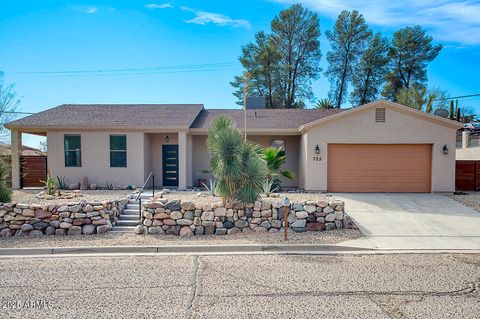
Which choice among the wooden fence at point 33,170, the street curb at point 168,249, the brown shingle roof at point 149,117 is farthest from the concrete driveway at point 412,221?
the wooden fence at point 33,170

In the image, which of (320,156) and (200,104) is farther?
(200,104)

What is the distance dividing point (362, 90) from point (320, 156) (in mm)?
19728

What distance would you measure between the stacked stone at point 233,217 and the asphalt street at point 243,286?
1749mm

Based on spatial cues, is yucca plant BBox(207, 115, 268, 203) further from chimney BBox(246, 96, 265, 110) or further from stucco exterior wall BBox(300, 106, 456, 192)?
chimney BBox(246, 96, 265, 110)

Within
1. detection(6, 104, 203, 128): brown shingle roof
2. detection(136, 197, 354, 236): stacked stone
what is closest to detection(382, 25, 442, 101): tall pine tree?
detection(6, 104, 203, 128): brown shingle roof

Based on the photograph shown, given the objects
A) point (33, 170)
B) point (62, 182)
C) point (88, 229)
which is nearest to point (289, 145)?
point (62, 182)

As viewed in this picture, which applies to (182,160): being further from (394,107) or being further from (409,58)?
(409,58)

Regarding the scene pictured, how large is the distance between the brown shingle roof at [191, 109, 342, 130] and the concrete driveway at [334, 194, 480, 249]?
462 cm

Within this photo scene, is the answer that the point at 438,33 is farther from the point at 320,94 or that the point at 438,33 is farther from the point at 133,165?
the point at 133,165

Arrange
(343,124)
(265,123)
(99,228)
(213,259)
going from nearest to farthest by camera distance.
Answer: (213,259) → (99,228) → (343,124) → (265,123)

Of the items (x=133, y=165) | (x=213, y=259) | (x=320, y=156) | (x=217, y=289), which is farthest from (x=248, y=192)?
(x=133, y=165)

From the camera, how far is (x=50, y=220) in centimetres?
818

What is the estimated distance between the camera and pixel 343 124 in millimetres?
13711

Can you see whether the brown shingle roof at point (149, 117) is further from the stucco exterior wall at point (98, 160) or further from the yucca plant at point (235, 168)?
the yucca plant at point (235, 168)
